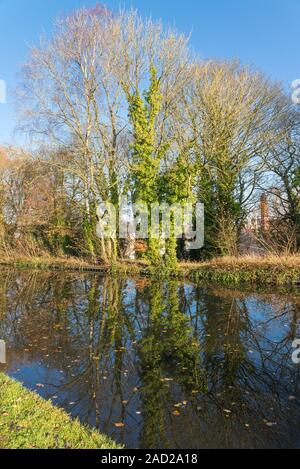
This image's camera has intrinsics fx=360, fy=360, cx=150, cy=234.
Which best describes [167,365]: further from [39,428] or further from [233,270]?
[233,270]

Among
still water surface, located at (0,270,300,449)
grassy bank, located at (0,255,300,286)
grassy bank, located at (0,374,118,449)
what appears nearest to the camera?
grassy bank, located at (0,374,118,449)

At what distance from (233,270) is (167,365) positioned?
942 cm

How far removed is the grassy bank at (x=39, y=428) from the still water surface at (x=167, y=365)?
252 mm

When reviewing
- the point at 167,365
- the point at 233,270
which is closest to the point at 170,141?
the point at 233,270

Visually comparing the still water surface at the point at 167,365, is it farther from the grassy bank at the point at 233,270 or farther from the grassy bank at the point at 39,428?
the grassy bank at the point at 233,270

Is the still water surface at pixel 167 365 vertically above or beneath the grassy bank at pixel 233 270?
beneath

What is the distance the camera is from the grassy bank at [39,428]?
3.47 m

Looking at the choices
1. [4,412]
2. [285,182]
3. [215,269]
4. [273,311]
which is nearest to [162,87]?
[285,182]

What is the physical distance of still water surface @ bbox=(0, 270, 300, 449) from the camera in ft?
13.1

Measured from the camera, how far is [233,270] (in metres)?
14.7

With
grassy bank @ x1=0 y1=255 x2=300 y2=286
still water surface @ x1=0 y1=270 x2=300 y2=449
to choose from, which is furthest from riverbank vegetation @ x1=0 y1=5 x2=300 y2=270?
still water surface @ x1=0 y1=270 x2=300 y2=449

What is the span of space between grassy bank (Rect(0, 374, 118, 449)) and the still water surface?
0.83 ft

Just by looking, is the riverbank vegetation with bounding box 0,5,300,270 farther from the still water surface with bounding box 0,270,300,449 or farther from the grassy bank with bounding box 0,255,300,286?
the still water surface with bounding box 0,270,300,449

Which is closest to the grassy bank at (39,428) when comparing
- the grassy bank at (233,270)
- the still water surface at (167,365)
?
the still water surface at (167,365)
